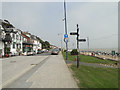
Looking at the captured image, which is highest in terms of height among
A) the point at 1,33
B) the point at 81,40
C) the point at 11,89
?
the point at 1,33

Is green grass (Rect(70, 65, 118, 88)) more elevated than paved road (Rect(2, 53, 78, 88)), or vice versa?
green grass (Rect(70, 65, 118, 88))

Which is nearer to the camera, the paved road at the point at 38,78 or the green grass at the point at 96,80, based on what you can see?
the green grass at the point at 96,80

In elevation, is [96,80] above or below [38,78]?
above

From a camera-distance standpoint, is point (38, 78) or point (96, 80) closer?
point (96, 80)

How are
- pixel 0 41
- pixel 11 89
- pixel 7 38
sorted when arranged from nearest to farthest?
1. pixel 11 89
2. pixel 0 41
3. pixel 7 38

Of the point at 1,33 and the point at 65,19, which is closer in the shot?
the point at 65,19

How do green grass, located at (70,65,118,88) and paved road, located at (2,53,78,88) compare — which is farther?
paved road, located at (2,53,78,88)

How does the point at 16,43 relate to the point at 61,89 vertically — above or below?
above

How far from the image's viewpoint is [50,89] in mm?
4688

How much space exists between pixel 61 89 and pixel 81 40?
610 centimetres

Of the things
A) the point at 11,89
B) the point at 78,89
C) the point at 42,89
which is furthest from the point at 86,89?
the point at 11,89

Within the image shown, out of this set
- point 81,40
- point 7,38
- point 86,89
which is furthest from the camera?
point 7,38

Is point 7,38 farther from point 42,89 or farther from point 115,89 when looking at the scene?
point 115,89

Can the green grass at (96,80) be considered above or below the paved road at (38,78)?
above
